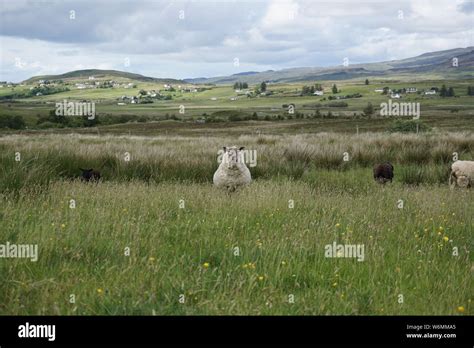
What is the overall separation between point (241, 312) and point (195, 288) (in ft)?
2.28

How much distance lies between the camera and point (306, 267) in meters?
5.52

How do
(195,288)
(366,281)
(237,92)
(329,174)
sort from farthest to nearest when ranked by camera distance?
1. (237,92)
2. (329,174)
3. (366,281)
4. (195,288)

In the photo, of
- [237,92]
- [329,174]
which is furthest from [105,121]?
[237,92]

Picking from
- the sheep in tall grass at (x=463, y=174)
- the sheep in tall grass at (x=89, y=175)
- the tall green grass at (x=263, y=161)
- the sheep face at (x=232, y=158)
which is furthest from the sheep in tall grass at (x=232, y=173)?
the sheep in tall grass at (x=463, y=174)

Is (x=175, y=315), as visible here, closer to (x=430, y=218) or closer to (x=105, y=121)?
(x=430, y=218)

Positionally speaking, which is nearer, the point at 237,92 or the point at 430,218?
the point at 430,218

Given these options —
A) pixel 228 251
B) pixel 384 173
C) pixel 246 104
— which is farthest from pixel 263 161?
pixel 246 104

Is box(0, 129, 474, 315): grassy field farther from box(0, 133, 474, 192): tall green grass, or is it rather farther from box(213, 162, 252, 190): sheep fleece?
box(0, 133, 474, 192): tall green grass

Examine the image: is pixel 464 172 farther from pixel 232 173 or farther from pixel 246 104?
pixel 246 104

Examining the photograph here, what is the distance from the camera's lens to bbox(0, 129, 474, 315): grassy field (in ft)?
14.8

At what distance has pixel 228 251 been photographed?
5898 mm

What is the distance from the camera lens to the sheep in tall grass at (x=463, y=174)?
12298 millimetres

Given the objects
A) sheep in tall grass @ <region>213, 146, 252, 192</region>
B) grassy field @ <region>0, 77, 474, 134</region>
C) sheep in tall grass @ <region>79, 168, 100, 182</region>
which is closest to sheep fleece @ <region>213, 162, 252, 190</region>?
sheep in tall grass @ <region>213, 146, 252, 192</region>

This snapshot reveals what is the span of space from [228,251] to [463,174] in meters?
8.69
